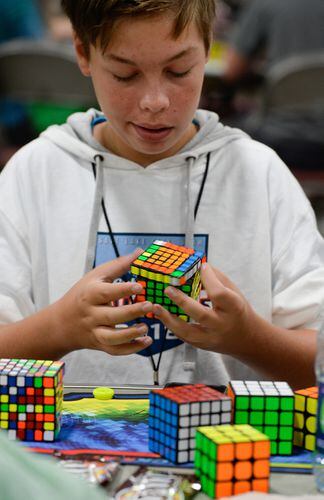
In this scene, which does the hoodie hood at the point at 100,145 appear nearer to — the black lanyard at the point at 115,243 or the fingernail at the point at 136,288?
the black lanyard at the point at 115,243

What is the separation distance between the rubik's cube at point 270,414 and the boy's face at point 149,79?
1.94ft

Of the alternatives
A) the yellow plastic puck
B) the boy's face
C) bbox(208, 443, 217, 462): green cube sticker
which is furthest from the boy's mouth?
bbox(208, 443, 217, 462): green cube sticker

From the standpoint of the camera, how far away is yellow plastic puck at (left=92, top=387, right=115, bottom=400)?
4.56 feet

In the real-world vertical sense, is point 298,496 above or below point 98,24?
below

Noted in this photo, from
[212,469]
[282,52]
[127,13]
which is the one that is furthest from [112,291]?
[282,52]

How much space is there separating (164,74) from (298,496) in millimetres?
822

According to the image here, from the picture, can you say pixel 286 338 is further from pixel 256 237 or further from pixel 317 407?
pixel 317 407

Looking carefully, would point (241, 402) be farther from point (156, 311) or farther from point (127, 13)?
point (127, 13)

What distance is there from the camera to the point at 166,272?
1290 millimetres

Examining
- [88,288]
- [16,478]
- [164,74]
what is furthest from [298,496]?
[164,74]

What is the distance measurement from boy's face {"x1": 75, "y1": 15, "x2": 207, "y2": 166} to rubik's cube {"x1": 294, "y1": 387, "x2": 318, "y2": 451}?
0.60 m

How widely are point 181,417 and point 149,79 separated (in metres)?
0.67

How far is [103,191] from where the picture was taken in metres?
1.80

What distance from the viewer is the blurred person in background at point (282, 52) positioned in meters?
3.80
